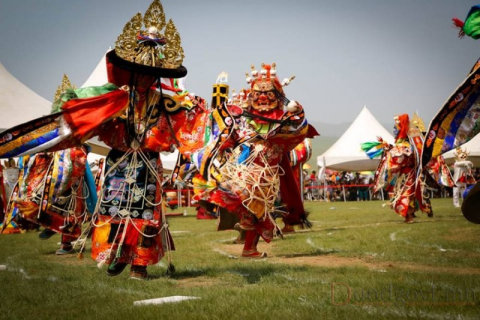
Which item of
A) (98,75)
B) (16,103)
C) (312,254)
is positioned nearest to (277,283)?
(312,254)

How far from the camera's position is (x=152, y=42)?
614 centimetres

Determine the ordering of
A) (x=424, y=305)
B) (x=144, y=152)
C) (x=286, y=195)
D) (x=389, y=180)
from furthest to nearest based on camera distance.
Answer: (x=389, y=180), (x=286, y=195), (x=144, y=152), (x=424, y=305)

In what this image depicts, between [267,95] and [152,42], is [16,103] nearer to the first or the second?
[267,95]

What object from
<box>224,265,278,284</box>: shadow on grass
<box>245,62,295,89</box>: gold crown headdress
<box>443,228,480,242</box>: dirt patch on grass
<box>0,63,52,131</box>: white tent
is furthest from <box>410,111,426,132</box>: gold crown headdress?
<box>0,63,52,131</box>: white tent

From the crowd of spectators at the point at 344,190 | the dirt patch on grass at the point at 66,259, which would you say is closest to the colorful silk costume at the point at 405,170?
the dirt patch on grass at the point at 66,259

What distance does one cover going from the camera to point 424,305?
158 inches

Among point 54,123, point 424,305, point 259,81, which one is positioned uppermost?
point 259,81

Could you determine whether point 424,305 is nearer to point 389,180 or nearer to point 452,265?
point 452,265

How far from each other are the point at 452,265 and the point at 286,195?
3249 mm

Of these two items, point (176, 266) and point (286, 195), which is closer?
point (176, 266)

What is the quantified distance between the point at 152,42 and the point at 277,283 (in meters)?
2.89

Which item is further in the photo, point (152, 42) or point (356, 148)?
point (356, 148)

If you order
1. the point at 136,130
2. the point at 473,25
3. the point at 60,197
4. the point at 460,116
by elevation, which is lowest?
the point at 60,197

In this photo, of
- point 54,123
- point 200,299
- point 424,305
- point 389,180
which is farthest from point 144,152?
point 389,180
